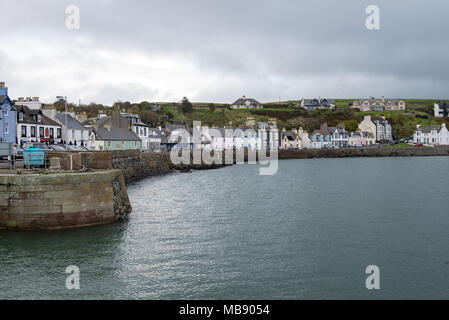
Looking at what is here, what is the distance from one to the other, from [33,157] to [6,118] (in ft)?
63.9

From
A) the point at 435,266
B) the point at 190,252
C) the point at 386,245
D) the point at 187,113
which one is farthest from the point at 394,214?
the point at 187,113

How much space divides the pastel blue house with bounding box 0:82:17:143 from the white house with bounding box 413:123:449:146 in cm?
12649

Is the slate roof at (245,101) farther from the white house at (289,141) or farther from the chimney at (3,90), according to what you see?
the chimney at (3,90)

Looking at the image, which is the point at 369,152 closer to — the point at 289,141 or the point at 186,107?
the point at 289,141

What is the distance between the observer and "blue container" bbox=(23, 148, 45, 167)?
24.4m

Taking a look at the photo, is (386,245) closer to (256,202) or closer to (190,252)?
(190,252)

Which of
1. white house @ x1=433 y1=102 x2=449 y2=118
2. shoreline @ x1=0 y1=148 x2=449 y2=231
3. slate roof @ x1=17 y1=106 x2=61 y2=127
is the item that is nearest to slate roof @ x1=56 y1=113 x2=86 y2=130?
slate roof @ x1=17 y1=106 x2=61 y2=127

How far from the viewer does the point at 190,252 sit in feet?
61.9

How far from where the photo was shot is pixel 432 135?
436 ft

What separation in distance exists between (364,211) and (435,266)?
1235 cm

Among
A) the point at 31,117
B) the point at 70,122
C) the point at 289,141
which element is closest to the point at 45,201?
the point at 31,117

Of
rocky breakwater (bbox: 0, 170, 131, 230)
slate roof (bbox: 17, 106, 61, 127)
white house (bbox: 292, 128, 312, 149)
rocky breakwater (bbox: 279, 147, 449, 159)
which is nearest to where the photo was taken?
rocky breakwater (bbox: 0, 170, 131, 230)

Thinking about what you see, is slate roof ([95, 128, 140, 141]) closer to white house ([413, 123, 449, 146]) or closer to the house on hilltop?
white house ([413, 123, 449, 146])

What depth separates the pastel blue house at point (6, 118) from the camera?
1571 inches
